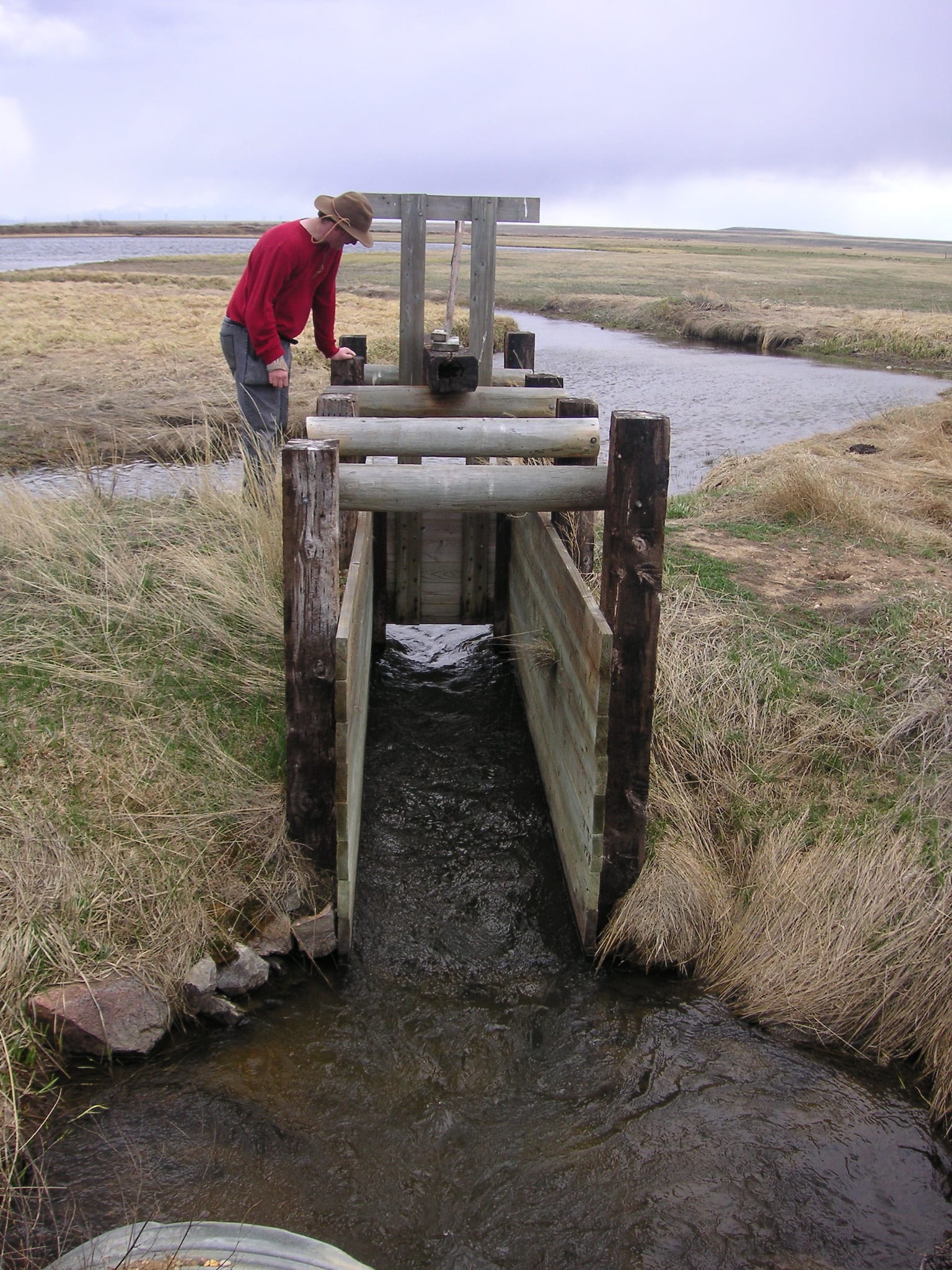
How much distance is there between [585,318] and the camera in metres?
37.1

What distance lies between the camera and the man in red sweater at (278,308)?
235 inches

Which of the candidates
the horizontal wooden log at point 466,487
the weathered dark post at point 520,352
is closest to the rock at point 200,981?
the horizontal wooden log at point 466,487

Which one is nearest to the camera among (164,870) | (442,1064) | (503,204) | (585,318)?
(442,1064)

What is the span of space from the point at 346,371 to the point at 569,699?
3.08m

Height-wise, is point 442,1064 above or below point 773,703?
below

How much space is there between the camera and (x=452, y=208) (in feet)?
20.9

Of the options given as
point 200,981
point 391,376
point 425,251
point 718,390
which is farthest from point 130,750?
point 718,390

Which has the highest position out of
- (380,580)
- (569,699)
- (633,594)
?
(633,594)

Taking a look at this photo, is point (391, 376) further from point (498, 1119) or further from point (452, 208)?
point (498, 1119)

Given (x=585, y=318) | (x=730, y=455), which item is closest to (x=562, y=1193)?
(x=730, y=455)

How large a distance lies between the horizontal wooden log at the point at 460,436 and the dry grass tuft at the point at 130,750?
4.62ft

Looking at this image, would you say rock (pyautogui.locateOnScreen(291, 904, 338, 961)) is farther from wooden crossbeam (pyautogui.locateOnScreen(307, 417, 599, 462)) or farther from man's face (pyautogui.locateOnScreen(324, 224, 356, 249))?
man's face (pyautogui.locateOnScreen(324, 224, 356, 249))

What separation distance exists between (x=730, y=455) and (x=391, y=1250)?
35.4 feet

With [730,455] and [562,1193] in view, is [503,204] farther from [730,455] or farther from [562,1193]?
[730,455]
